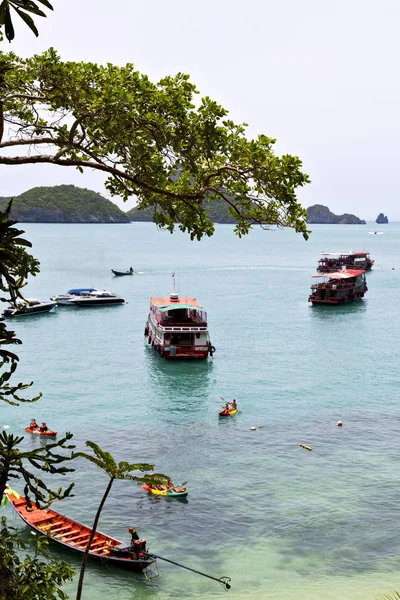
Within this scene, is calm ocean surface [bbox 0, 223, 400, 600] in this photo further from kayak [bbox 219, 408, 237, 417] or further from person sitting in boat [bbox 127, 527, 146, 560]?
person sitting in boat [bbox 127, 527, 146, 560]

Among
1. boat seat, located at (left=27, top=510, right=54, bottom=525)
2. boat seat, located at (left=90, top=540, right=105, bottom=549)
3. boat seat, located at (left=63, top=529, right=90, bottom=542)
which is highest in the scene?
boat seat, located at (left=27, top=510, right=54, bottom=525)

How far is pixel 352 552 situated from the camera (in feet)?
86.5

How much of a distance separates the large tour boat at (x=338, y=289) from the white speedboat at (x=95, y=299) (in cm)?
2683

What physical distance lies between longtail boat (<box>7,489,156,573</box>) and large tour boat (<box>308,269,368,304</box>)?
69418 mm

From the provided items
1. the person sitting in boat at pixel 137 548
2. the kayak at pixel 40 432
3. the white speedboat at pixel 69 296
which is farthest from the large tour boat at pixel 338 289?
the person sitting in boat at pixel 137 548

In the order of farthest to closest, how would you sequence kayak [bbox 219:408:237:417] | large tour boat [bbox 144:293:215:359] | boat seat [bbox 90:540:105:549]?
large tour boat [bbox 144:293:215:359] < kayak [bbox 219:408:237:417] < boat seat [bbox 90:540:105:549]

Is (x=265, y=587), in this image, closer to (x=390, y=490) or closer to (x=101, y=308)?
(x=390, y=490)

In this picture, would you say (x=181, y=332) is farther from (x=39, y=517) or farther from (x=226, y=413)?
(x=39, y=517)

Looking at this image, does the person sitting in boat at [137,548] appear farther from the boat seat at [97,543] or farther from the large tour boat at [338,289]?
the large tour boat at [338,289]

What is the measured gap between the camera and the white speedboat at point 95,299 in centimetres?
9369

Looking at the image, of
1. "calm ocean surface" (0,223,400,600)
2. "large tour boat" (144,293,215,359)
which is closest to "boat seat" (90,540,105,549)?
"calm ocean surface" (0,223,400,600)

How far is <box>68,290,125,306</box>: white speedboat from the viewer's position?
93.7 m

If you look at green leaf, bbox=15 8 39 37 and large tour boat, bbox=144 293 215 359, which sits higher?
green leaf, bbox=15 8 39 37

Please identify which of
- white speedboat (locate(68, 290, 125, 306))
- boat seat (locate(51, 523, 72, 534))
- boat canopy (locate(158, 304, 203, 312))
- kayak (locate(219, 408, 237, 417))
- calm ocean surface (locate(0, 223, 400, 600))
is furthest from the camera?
white speedboat (locate(68, 290, 125, 306))
